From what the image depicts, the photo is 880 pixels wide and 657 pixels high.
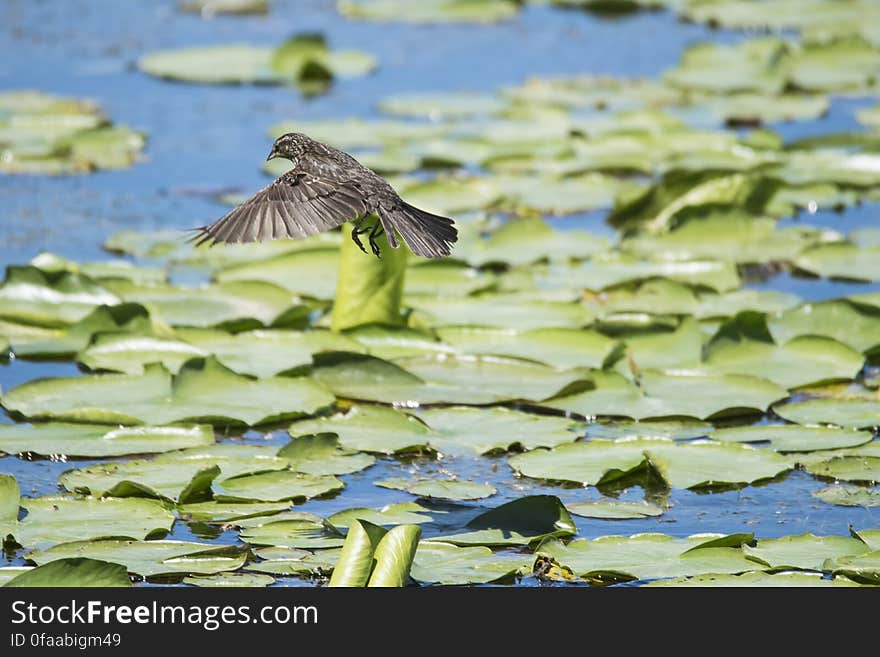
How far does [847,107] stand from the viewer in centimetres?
952

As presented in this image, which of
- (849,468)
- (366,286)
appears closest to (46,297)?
(366,286)

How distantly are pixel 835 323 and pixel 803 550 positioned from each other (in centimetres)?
185

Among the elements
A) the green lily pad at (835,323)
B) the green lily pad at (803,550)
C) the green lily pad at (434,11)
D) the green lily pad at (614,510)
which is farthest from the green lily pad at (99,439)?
the green lily pad at (434,11)

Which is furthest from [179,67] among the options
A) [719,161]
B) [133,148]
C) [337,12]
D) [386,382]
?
[386,382]

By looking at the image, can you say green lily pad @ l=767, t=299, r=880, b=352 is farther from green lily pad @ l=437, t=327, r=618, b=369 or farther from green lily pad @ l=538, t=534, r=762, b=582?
green lily pad @ l=538, t=534, r=762, b=582

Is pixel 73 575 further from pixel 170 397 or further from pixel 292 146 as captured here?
pixel 292 146

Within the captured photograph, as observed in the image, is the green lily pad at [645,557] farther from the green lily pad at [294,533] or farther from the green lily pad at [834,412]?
the green lily pad at [834,412]

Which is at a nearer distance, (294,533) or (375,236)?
(294,533)

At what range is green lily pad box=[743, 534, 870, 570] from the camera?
404cm

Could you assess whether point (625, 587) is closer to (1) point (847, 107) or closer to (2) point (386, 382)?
(2) point (386, 382)

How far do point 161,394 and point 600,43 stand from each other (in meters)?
6.51

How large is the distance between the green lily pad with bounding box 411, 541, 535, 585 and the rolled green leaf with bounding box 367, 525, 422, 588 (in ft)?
0.39

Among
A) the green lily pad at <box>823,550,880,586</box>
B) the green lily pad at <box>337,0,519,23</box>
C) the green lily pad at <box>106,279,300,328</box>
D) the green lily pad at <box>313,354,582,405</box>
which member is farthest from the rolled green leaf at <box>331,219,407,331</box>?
the green lily pad at <box>337,0,519,23</box>

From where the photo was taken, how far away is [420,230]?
4465 millimetres
